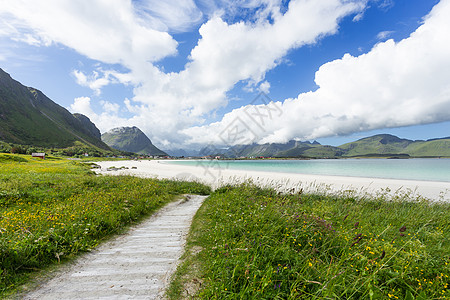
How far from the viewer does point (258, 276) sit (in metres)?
3.55

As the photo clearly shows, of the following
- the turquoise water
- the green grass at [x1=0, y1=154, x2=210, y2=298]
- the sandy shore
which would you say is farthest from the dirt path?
the turquoise water

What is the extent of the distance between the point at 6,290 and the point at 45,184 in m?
13.6

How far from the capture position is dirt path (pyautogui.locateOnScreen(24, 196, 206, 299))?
3.67 metres

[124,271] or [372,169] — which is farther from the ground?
[124,271]

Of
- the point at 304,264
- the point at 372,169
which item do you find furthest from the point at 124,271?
the point at 372,169

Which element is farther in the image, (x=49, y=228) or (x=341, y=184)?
(x=341, y=184)

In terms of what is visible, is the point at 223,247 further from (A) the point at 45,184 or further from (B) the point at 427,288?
(A) the point at 45,184

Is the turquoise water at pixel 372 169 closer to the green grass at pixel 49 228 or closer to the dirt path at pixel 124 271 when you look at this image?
the green grass at pixel 49 228

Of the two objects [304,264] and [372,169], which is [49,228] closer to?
[304,264]

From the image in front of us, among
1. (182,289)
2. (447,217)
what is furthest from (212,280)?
(447,217)

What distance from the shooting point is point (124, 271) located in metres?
4.39

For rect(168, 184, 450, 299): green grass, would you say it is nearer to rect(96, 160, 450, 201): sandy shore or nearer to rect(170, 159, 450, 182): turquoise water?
rect(96, 160, 450, 201): sandy shore

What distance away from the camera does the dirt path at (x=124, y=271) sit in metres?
3.67

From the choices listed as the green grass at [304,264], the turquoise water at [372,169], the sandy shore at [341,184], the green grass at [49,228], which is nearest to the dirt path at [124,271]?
the green grass at [304,264]
